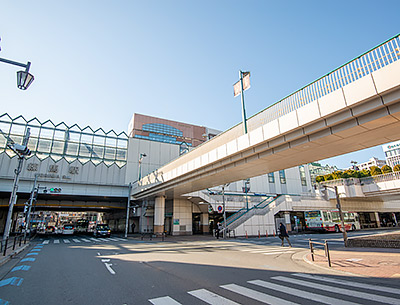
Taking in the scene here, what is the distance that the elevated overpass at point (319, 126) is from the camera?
8914 millimetres

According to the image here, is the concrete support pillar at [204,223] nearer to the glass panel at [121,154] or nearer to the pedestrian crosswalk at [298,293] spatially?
the glass panel at [121,154]

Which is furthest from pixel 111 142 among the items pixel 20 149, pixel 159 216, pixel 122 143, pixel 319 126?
pixel 319 126

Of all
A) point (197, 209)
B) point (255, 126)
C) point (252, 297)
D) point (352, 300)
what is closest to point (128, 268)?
point (252, 297)

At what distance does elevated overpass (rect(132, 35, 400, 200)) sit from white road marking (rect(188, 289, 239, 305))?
8.88m

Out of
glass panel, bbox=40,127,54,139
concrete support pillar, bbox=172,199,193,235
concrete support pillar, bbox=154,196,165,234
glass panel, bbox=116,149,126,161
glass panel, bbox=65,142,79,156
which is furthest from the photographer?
glass panel, bbox=116,149,126,161

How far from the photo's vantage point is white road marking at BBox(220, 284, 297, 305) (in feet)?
16.1

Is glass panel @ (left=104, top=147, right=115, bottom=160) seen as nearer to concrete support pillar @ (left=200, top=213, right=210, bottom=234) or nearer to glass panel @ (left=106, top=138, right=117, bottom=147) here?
glass panel @ (left=106, top=138, right=117, bottom=147)

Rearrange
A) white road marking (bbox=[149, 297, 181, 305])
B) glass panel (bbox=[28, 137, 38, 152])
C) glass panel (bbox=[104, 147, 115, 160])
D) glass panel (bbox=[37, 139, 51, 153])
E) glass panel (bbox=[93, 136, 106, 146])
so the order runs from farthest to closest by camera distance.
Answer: glass panel (bbox=[93, 136, 106, 146]) → glass panel (bbox=[104, 147, 115, 160]) → glass panel (bbox=[37, 139, 51, 153]) → glass panel (bbox=[28, 137, 38, 152]) → white road marking (bbox=[149, 297, 181, 305])

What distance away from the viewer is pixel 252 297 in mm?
5285

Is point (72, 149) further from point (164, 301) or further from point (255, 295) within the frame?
point (255, 295)

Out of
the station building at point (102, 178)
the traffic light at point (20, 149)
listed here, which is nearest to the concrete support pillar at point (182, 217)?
the station building at point (102, 178)

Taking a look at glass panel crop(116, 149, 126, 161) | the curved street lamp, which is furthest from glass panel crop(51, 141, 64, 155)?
the curved street lamp

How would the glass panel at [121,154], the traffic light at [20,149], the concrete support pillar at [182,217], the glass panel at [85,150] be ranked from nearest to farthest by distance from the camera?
1. the traffic light at [20,149]
2. the concrete support pillar at [182,217]
3. the glass panel at [85,150]
4. the glass panel at [121,154]

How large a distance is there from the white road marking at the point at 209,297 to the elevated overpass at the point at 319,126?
29.2 feet
